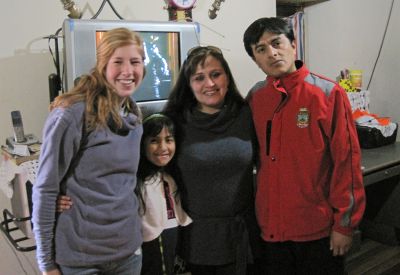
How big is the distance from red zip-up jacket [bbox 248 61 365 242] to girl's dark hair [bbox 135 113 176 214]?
0.36 meters

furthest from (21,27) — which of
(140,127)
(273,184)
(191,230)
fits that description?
(273,184)

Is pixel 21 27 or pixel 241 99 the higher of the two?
pixel 21 27

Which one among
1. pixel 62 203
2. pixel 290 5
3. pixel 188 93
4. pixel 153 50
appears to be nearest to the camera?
pixel 62 203

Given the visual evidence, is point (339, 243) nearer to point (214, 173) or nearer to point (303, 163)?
point (303, 163)

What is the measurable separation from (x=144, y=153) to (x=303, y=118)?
614 mm

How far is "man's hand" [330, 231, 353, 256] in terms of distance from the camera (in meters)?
1.41

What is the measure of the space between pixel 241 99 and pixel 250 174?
0.30m

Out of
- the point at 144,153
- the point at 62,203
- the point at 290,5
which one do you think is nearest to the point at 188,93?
the point at 144,153

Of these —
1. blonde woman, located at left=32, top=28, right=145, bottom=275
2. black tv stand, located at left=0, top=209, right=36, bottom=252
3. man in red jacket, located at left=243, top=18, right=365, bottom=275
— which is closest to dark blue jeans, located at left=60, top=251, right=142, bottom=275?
blonde woman, located at left=32, top=28, right=145, bottom=275

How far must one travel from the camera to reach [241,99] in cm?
155

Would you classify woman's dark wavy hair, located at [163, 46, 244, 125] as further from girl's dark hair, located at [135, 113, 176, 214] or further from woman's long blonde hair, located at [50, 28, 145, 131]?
woman's long blonde hair, located at [50, 28, 145, 131]

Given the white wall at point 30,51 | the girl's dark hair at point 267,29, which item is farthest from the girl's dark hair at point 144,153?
the white wall at point 30,51

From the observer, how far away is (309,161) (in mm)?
1401

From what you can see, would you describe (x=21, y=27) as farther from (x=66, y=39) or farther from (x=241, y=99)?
(x=241, y=99)
